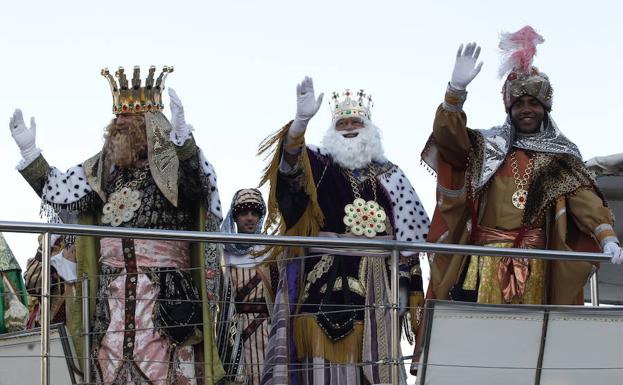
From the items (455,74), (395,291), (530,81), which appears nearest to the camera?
(395,291)

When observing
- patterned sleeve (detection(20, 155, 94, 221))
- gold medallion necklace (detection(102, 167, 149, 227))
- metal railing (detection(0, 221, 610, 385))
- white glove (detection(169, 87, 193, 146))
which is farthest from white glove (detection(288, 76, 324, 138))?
patterned sleeve (detection(20, 155, 94, 221))

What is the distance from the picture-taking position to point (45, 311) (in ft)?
24.7

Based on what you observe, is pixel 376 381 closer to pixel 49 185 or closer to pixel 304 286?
pixel 304 286

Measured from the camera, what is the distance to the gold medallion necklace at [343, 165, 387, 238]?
959 cm

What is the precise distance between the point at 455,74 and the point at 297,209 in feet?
4.39

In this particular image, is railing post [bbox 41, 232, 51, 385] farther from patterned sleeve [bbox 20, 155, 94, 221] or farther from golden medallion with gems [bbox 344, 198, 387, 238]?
golden medallion with gems [bbox 344, 198, 387, 238]

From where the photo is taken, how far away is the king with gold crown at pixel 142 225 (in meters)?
9.24

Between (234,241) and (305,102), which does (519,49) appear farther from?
(234,241)

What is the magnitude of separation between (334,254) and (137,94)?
73.2 inches

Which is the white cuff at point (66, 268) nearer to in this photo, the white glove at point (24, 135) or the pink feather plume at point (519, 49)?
the white glove at point (24, 135)

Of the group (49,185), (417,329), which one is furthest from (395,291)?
(49,185)

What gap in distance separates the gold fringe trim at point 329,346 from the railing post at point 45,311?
6.58ft

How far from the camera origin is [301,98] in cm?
895

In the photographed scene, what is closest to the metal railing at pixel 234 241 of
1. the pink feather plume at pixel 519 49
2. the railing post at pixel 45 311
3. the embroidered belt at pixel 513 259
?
the railing post at pixel 45 311
